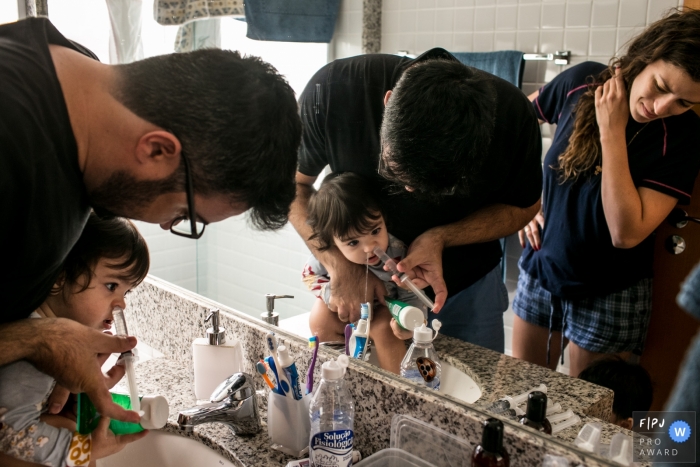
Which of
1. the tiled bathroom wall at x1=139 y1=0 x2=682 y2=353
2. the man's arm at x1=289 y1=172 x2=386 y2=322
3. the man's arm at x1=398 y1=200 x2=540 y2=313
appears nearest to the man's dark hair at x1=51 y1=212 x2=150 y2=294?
the tiled bathroom wall at x1=139 y1=0 x2=682 y2=353

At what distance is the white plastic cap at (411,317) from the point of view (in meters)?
1.22

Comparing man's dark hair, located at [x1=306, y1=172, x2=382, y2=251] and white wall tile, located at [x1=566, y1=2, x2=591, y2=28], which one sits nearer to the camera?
white wall tile, located at [x1=566, y1=2, x2=591, y2=28]

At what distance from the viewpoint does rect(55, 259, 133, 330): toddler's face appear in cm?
125

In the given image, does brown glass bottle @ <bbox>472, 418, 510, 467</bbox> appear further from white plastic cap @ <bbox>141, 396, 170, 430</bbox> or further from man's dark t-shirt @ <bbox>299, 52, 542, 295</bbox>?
white plastic cap @ <bbox>141, 396, 170, 430</bbox>

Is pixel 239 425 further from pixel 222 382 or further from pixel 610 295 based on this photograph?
pixel 610 295

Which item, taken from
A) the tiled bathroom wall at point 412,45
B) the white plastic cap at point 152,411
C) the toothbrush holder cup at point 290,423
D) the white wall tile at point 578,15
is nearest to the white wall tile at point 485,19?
the tiled bathroom wall at point 412,45

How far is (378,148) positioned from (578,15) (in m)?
0.46

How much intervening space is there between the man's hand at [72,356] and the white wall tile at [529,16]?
906 mm

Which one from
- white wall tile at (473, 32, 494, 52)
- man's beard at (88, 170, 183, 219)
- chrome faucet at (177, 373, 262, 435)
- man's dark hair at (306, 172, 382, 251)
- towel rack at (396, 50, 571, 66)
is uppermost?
white wall tile at (473, 32, 494, 52)

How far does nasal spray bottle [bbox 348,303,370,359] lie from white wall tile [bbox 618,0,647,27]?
73cm

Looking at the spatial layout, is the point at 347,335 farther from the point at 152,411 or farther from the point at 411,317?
the point at 152,411

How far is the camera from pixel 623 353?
3.09 ft

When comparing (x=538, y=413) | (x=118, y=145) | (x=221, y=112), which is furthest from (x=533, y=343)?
(x=118, y=145)

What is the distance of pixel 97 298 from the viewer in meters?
1.27
